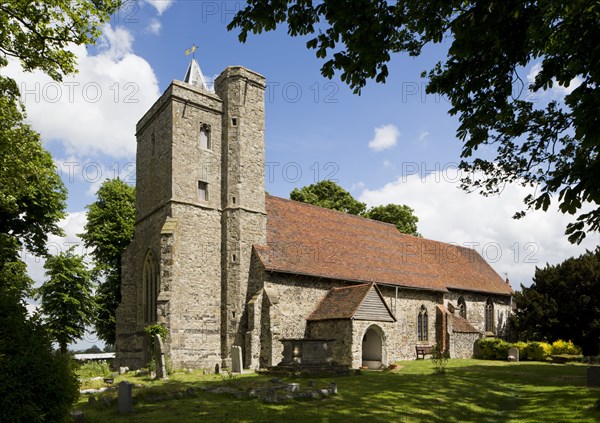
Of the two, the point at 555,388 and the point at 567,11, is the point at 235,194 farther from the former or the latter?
the point at 567,11

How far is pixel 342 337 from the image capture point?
81.8 feet

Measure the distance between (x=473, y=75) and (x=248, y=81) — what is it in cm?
1933

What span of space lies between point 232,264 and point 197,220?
9.62 ft

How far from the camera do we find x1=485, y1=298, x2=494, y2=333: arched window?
3922cm

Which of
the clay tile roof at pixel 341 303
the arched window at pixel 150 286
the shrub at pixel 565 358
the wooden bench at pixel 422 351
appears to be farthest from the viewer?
the wooden bench at pixel 422 351

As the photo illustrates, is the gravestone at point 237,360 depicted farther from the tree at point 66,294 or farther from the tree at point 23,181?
the tree at point 66,294

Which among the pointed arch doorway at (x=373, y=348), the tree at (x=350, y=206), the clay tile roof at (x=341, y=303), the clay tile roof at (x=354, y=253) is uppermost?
the tree at (x=350, y=206)

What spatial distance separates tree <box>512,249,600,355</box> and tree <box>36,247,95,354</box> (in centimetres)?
3001

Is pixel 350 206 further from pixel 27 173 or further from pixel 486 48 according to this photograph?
pixel 486 48

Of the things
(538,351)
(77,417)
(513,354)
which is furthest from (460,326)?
(77,417)

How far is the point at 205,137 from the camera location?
27203 millimetres

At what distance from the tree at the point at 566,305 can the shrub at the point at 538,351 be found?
2.59m

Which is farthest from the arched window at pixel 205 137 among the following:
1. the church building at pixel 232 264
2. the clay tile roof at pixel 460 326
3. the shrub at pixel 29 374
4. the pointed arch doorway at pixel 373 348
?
the clay tile roof at pixel 460 326

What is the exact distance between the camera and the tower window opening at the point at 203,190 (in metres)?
26.6
